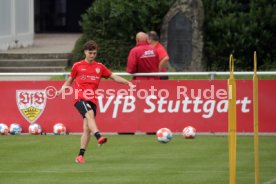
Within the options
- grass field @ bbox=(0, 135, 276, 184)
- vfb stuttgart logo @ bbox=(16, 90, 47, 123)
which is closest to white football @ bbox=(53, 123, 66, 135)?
grass field @ bbox=(0, 135, 276, 184)

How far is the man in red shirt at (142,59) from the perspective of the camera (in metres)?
23.3

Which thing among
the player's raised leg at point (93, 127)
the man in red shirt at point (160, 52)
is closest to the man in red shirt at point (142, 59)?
the man in red shirt at point (160, 52)

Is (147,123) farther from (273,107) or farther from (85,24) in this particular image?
(85,24)

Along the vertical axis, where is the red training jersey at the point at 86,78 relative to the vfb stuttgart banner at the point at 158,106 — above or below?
above

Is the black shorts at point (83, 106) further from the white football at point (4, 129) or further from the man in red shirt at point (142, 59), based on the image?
the white football at point (4, 129)

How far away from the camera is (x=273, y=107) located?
23.0m

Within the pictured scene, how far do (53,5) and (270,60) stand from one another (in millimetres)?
19492

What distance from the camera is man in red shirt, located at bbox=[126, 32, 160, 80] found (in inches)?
917

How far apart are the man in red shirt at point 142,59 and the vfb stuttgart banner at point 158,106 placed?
420mm

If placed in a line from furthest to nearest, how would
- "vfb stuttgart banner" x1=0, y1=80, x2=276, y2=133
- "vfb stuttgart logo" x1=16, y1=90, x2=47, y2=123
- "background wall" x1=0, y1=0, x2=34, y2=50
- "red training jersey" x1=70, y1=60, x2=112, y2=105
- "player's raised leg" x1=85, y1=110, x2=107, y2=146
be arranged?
"background wall" x1=0, y1=0, x2=34, y2=50 → "vfb stuttgart logo" x1=16, y1=90, x2=47, y2=123 → "vfb stuttgart banner" x1=0, y1=80, x2=276, y2=133 → "red training jersey" x1=70, y1=60, x2=112, y2=105 → "player's raised leg" x1=85, y1=110, x2=107, y2=146

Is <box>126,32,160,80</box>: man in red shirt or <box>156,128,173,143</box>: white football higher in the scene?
<box>126,32,160,80</box>: man in red shirt

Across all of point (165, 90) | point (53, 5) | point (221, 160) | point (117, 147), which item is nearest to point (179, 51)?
point (165, 90)

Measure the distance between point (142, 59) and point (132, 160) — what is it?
492 centimetres

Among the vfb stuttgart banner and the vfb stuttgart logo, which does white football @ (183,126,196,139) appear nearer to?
the vfb stuttgart banner
